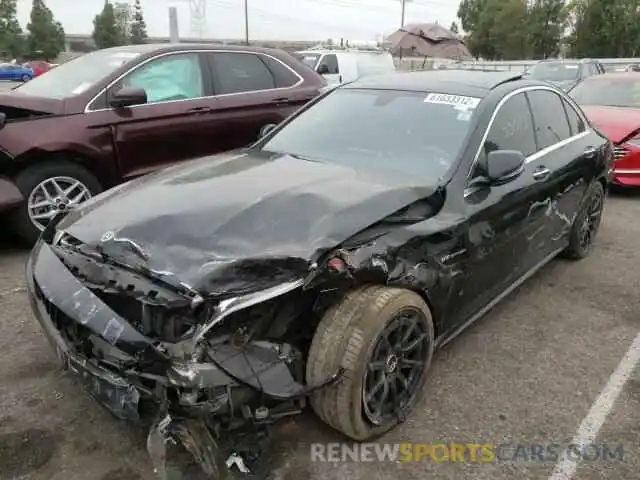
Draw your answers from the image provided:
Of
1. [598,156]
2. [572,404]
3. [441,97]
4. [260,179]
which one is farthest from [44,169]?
[598,156]

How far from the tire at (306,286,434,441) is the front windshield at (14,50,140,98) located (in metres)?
3.64

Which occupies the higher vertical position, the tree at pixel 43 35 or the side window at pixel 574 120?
the tree at pixel 43 35

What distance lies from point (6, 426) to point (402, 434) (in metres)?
1.82

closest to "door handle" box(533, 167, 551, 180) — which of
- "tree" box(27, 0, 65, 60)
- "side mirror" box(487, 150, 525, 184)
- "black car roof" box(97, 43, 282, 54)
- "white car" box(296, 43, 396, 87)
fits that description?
"side mirror" box(487, 150, 525, 184)

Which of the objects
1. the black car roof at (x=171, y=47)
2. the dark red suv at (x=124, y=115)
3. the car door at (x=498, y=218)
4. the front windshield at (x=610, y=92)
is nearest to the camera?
the car door at (x=498, y=218)

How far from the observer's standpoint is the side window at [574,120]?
4.62 m

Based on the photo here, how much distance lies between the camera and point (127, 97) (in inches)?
193

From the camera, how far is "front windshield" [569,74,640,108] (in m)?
8.04

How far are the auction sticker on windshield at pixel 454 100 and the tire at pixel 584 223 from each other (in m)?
1.62

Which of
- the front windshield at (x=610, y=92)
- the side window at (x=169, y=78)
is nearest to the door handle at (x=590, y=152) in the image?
the side window at (x=169, y=78)

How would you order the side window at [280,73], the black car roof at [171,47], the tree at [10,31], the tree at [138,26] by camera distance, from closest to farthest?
the black car roof at [171,47] → the side window at [280,73] → the tree at [10,31] → the tree at [138,26]

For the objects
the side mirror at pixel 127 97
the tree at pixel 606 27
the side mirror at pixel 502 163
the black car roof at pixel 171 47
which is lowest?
the side mirror at pixel 502 163

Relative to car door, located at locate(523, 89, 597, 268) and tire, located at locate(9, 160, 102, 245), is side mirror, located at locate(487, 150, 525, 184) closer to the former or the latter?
car door, located at locate(523, 89, 597, 268)

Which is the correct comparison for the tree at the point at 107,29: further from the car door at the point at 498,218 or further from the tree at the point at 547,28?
the car door at the point at 498,218
